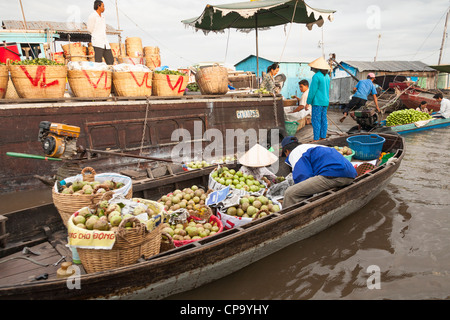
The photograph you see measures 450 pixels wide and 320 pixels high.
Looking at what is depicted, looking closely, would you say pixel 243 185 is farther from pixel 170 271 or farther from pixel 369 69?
pixel 369 69

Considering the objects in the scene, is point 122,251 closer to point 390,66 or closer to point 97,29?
point 97,29

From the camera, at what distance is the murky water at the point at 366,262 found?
3.42 metres

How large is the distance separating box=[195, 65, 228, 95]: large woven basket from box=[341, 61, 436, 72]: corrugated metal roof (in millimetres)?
21868

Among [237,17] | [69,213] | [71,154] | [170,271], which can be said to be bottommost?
[170,271]

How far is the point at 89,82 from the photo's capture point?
252 inches

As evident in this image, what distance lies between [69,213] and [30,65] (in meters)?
3.87

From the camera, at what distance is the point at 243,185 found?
4.74m

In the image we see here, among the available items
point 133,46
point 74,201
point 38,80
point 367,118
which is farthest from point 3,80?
point 367,118

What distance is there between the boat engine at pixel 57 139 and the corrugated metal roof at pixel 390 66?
27.1 meters

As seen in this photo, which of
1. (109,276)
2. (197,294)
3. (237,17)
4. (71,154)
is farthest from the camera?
(237,17)

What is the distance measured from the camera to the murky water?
11.2 ft

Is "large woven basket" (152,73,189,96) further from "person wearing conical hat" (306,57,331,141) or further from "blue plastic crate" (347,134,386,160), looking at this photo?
"blue plastic crate" (347,134,386,160)

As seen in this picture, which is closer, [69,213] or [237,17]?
[69,213]

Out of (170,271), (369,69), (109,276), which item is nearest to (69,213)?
(109,276)
